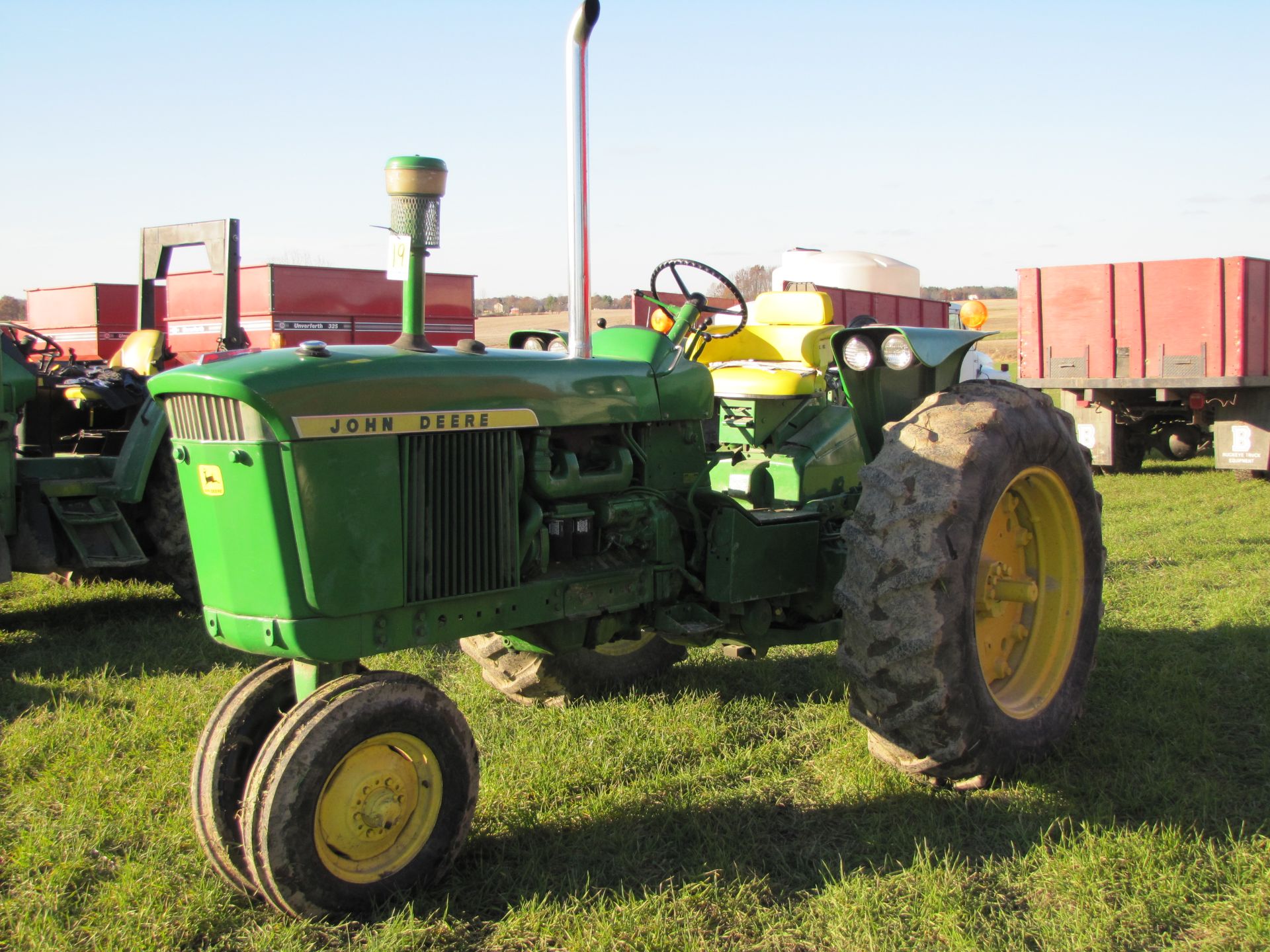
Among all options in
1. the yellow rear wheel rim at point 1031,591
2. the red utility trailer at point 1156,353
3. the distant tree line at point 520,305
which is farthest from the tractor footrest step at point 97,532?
the distant tree line at point 520,305

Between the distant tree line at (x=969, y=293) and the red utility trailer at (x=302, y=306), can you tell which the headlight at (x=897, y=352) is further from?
the distant tree line at (x=969, y=293)

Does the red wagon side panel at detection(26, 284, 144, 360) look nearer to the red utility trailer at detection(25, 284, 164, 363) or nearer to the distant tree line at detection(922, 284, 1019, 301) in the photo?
the red utility trailer at detection(25, 284, 164, 363)

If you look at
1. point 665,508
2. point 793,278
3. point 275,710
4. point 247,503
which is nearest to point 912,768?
point 665,508

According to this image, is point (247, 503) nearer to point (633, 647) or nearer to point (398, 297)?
point (633, 647)

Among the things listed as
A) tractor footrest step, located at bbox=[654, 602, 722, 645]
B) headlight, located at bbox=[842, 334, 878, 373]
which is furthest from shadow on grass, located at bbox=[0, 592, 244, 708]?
headlight, located at bbox=[842, 334, 878, 373]

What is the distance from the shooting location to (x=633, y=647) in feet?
15.6

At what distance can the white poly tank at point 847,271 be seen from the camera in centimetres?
2088

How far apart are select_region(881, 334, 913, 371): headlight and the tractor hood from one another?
82 centimetres

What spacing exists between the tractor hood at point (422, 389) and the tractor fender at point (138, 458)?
3.58 meters

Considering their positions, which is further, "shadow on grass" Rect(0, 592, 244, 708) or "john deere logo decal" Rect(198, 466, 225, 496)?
"shadow on grass" Rect(0, 592, 244, 708)

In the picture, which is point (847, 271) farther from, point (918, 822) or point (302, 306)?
point (918, 822)

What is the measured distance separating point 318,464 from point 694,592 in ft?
5.18

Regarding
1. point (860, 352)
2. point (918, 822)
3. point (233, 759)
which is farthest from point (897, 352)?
point (233, 759)

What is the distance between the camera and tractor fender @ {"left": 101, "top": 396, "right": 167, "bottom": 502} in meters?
6.29
